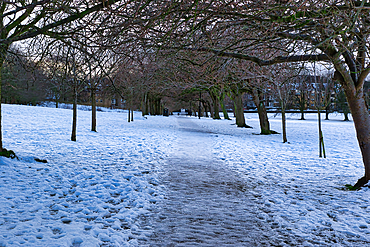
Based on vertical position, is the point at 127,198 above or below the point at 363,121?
below

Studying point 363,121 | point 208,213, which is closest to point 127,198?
point 208,213

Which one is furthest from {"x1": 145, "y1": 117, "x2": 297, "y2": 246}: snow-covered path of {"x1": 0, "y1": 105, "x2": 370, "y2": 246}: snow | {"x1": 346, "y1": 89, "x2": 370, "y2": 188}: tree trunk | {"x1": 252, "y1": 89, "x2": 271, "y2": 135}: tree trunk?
{"x1": 252, "y1": 89, "x2": 271, "y2": 135}: tree trunk

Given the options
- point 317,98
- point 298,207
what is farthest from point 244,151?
point 298,207

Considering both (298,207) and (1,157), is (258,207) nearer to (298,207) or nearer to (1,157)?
(298,207)

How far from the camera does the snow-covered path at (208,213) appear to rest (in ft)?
10.8

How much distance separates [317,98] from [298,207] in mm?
6741

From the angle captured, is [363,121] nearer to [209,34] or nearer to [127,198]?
[209,34]

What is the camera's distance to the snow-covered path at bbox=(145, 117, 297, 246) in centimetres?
329

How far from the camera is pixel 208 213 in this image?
163 inches

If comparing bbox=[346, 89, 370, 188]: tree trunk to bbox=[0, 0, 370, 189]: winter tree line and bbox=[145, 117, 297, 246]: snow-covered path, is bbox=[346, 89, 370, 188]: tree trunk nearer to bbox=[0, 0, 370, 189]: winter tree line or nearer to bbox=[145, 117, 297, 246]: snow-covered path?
bbox=[0, 0, 370, 189]: winter tree line

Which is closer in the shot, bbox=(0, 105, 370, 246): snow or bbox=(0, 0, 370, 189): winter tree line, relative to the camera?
bbox=(0, 105, 370, 246): snow

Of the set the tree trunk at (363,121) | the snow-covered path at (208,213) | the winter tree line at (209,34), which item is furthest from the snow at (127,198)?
the winter tree line at (209,34)

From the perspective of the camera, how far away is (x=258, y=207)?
4.49 meters

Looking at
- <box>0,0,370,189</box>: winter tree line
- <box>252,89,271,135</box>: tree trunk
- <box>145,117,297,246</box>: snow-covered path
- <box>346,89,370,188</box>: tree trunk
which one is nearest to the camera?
<box>145,117,297,246</box>: snow-covered path
